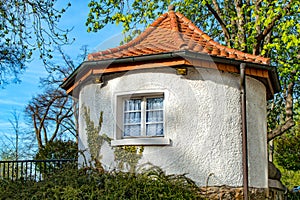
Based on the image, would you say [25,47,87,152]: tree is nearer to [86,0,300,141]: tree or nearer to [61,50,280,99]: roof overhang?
[86,0,300,141]: tree

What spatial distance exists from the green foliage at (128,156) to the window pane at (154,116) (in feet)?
2.19

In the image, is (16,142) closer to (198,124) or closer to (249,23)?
(249,23)

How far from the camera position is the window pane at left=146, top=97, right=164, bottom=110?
10.2 meters

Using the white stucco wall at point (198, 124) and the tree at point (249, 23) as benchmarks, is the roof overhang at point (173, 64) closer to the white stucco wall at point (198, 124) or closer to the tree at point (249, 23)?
the white stucco wall at point (198, 124)

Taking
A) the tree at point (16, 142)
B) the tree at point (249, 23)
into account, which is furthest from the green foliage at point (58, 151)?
the tree at point (16, 142)

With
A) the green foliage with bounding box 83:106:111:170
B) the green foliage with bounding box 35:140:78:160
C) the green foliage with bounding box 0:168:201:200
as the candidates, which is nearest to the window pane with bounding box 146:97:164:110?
the green foliage with bounding box 83:106:111:170

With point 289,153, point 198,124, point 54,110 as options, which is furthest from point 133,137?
point 289,153

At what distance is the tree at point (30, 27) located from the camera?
11.4 metres

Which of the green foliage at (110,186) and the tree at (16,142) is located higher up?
the tree at (16,142)

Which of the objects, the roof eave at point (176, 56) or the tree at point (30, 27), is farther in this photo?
the tree at point (30, 27)

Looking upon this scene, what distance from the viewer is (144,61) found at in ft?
33.2

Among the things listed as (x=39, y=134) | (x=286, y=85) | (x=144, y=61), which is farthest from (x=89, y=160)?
(x=39, y=134)

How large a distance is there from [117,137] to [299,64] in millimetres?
7958

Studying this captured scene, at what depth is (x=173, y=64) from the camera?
Result: 977 centimetres
